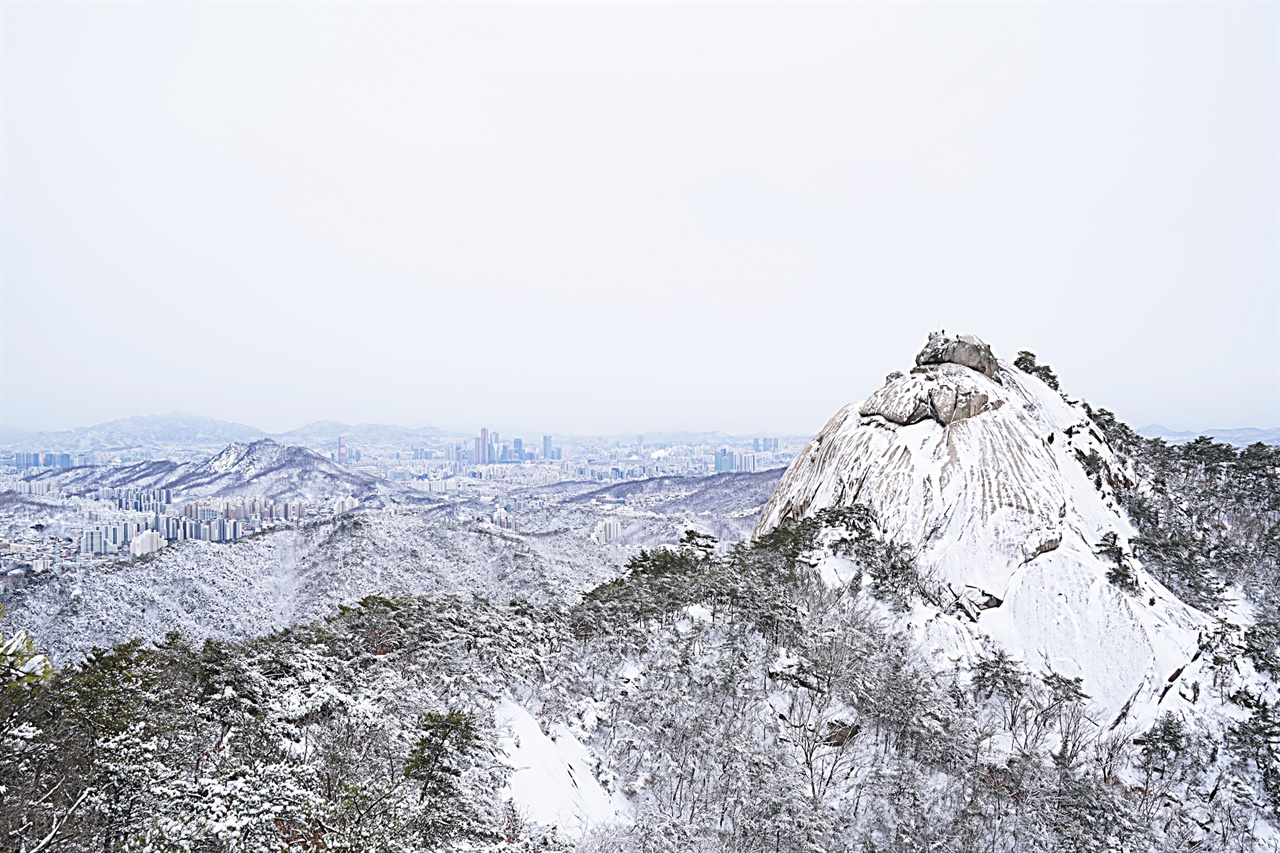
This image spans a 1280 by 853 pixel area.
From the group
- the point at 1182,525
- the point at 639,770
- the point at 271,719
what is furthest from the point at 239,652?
the point at 1182,525

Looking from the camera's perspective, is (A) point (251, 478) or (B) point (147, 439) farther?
(B) point (147, 439)

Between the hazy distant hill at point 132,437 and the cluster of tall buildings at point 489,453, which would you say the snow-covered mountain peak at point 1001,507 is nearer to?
the cluster of tall buildings at point 489,453

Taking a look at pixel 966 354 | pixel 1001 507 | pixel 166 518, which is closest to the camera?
pixel 1001 507

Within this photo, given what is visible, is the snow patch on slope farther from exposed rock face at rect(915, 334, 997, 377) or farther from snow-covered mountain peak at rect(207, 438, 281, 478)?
snow-covered mountain peak at rect(207, 438, 281, 478)

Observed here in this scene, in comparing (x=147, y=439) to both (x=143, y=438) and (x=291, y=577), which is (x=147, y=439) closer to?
(x=143, y=438)

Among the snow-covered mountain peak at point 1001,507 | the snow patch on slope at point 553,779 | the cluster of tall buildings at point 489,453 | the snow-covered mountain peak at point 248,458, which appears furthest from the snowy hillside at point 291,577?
the cluster of tall buildings at point 489,453

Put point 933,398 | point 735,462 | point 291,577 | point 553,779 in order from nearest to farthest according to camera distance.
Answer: point 553,779 < point 933,398 < point 291,577 < point 735,462

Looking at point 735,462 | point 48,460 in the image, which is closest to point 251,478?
point 48,460

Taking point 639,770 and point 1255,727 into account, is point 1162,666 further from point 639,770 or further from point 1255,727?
point 639,770
